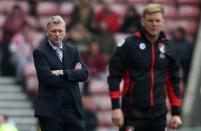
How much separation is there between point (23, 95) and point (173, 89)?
7.24m

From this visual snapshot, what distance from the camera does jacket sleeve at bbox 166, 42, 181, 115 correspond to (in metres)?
9.20

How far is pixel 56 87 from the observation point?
8.55 metres

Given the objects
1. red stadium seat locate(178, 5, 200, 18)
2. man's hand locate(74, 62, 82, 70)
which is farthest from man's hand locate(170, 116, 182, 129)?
red stadium seat locate(178, 5, 200, 18)

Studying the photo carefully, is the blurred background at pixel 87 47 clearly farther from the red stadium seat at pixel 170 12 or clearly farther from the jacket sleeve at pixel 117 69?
the jacket sleeve at pixel 117 69

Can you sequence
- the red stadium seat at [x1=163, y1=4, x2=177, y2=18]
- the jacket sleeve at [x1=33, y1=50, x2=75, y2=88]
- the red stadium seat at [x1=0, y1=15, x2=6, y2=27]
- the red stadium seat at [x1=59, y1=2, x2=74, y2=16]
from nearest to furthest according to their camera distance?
the jacket sleeve at [x1=33, y1=50, x2=75, y2=88] < the red stadium seat at [x1=0, y1=15, x2=6, y2=27] < the red stadium seat at [x1=59, y1=2, x2=74, y2=16] < the red stadium seat at [x1=163, y1=4, x2=177, y2=18]

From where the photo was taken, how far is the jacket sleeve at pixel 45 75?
851 centimetres

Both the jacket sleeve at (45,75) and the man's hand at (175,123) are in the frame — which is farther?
the man's hand at (175,123)

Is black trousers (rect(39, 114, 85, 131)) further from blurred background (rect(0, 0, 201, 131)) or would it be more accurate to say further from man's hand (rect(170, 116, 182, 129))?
blurred background (rect(0, 0, 201, 131))

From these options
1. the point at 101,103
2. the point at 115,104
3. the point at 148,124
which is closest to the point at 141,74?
the point at 115,104

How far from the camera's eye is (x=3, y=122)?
1241 centimetres

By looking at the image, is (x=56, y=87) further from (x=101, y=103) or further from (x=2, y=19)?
(x=2, y=19)

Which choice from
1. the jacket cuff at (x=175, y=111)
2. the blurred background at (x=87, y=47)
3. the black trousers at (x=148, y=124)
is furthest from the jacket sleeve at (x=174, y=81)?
the blurred background at (x=87, y=47)

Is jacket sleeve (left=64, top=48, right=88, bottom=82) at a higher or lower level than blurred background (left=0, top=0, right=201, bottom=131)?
higher

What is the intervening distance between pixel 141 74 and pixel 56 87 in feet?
3.05
